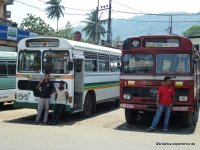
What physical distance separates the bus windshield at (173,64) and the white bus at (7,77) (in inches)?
290

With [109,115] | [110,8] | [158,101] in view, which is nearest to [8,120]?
[109,115]

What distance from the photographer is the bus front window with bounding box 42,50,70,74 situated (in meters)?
15.0

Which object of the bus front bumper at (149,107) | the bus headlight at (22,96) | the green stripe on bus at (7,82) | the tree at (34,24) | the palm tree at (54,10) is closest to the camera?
the bus front bumper at (149,107)

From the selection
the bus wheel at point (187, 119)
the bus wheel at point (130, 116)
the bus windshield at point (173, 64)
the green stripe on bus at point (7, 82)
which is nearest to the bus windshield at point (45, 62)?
the bus wheel at point (130, 116)

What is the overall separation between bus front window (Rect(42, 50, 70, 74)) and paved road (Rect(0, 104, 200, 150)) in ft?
6.25

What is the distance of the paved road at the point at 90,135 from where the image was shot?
10.2m

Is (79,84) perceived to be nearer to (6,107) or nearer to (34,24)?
(6,107)

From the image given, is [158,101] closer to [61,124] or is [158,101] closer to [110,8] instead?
[61,124]

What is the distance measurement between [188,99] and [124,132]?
7.52 feet

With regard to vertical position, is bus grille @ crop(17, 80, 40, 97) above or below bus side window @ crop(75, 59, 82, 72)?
below

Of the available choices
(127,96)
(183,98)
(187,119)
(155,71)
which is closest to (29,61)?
(127,96)

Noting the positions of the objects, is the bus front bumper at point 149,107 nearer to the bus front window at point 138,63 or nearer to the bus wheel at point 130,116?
the bus wheel at point 130,116

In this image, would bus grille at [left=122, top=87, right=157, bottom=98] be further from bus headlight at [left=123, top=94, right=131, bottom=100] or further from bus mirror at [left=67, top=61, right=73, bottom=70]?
bus mirror at [left=67, top=61, right=73, bottom=70]

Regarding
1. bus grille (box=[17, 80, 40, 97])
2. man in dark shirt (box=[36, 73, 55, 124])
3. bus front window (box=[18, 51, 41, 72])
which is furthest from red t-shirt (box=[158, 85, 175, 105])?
bus front window (box=[18, 51, 41, 72])
